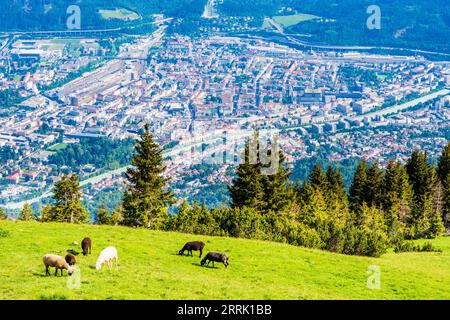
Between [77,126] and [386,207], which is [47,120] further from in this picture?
[386,207]

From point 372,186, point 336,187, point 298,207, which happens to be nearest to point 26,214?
point 298,207

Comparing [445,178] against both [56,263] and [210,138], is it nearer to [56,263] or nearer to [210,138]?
[56,263]

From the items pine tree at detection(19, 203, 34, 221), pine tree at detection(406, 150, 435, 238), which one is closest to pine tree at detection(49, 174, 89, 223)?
pine tree at detection(19, 203, 34, 221)

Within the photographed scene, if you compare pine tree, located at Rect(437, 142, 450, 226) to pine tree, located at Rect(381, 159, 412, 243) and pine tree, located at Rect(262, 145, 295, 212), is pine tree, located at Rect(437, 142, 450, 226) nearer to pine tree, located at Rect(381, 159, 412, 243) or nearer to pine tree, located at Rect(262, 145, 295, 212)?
pine tree, located at Rect(381, 159, 412, 243)

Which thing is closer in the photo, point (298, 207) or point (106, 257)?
point (106, 257)

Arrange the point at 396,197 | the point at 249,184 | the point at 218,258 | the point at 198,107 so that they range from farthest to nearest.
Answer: the point at 198,107 < the point at 396,197 < the point at 249,184 < the point at 218,258

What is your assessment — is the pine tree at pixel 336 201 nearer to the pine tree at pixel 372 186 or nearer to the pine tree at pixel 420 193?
the pine tree at pixel 372 186
